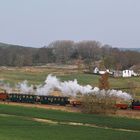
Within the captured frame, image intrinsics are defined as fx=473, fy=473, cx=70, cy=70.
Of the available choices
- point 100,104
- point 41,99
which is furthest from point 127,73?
point 100,104

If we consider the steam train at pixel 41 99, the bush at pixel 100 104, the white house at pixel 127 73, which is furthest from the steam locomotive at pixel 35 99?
the white house at pixel 127 73

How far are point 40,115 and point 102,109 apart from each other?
11103mm

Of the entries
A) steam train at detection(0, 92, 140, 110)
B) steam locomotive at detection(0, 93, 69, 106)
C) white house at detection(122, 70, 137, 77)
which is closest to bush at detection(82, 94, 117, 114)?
steam train at detection(0, 92, 140, 110)

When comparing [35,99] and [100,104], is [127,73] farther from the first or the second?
[100,104]

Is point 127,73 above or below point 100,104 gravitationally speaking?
above

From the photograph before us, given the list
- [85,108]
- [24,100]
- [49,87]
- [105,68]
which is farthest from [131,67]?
[85,108]

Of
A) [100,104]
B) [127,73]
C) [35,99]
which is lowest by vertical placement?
[100,104]

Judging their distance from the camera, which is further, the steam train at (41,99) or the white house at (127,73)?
the white house at (127,73)

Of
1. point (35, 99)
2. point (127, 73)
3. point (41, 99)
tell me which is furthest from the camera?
point (127, 73)

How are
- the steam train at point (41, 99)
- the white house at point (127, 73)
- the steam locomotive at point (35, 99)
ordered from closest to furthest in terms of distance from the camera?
the steam train at point (41, 99) < the steam locomotive at point (35, 99) < the white house at point (127, 73)

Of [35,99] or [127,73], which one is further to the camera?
[127,73]

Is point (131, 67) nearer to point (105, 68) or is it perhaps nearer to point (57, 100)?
point (105, 68)

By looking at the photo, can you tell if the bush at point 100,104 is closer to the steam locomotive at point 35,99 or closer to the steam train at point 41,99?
the steam train at point 41,99

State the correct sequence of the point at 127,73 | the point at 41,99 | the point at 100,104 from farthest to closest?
the point at 127,73 < the point at 41,99 < the point at 100,104
